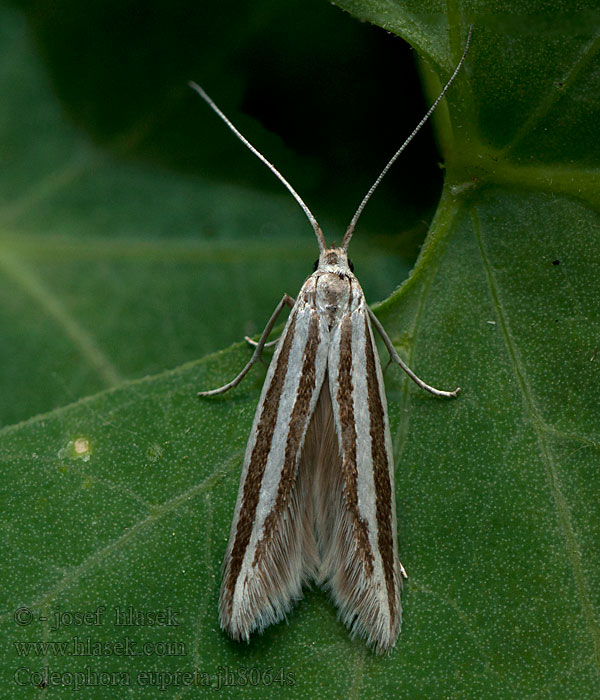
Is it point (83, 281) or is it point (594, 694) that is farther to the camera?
point (83, 281)

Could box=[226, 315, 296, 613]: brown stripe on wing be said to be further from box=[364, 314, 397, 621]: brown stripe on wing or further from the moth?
box=[364, 314, 397, 621]: brown stripe on wing

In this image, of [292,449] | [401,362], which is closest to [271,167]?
[401,362]

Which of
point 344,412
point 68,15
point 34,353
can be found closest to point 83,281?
point 34,353

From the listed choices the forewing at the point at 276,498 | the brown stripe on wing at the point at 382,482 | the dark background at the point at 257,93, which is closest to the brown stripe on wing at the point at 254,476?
the forewing at the point at 276,498

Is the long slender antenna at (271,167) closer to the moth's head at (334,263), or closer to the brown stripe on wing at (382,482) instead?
the moth's head at (334,263)

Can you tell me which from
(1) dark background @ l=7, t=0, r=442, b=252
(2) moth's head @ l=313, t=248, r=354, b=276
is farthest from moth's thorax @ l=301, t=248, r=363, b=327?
(1) dark background @ l=7, t=0, r=442, b=252

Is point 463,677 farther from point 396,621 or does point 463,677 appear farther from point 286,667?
point 286,667

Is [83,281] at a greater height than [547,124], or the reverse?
[547,124]
